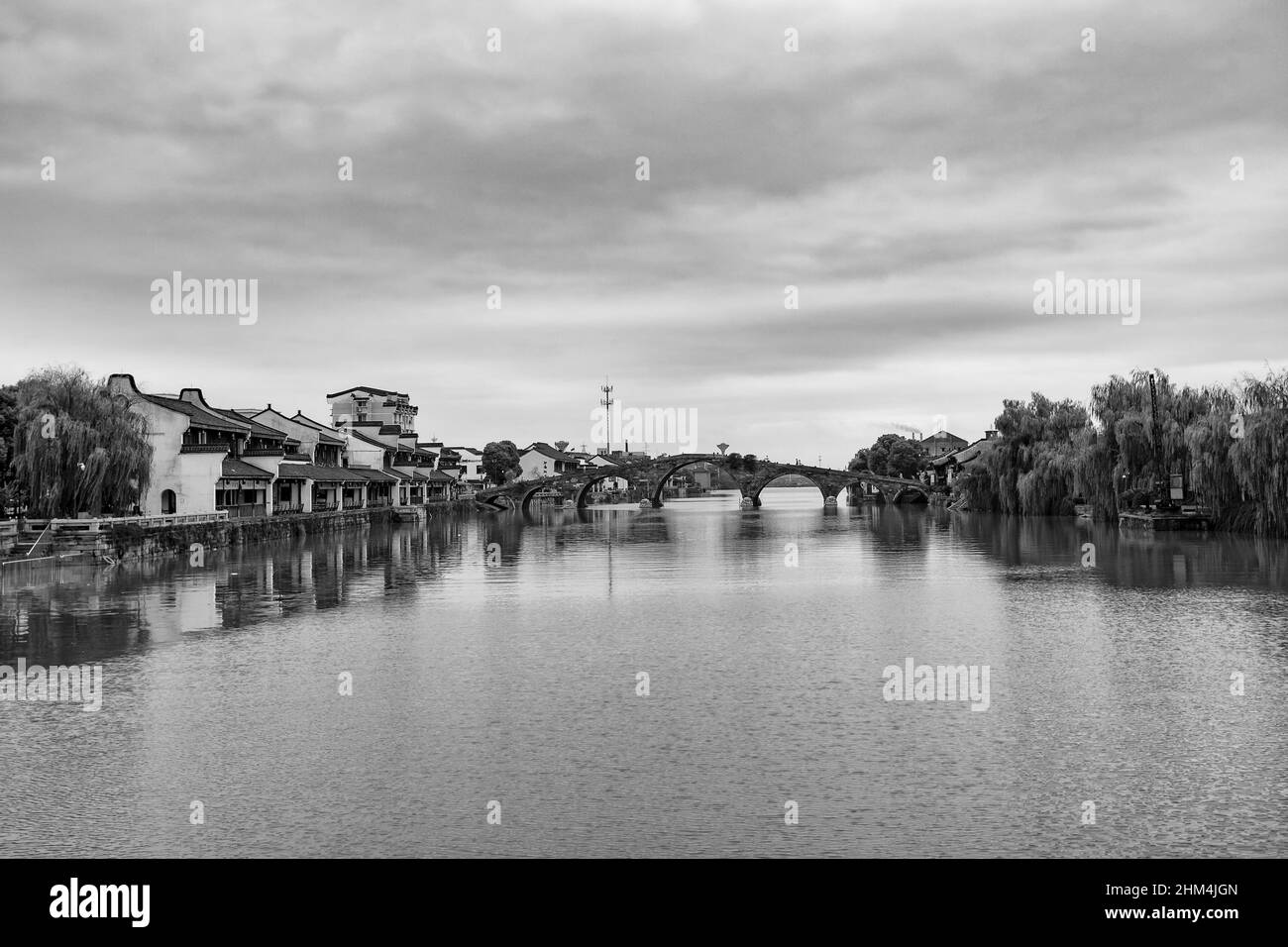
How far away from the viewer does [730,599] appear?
31.4 metres

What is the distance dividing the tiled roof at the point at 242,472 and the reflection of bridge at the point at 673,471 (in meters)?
58.3

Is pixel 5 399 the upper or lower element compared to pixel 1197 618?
upper

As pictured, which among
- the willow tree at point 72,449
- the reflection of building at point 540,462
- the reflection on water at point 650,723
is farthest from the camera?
the reflection of building at point 540,462

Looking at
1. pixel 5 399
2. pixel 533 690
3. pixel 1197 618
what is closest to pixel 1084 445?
pixel 1197 618

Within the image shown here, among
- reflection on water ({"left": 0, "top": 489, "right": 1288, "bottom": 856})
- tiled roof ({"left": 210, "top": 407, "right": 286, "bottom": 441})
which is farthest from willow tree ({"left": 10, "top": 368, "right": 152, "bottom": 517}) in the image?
tiled roof ({"left": 210, "top": 407, "right": 286, "bottom": 441})

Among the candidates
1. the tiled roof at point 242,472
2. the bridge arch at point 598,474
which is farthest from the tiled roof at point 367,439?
the bridge arch at point 598,474

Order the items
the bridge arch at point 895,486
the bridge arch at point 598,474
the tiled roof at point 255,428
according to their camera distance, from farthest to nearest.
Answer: the bridge arch at point 598,474
the bridge arch at point 895,486
the tiled roof at point 255,428

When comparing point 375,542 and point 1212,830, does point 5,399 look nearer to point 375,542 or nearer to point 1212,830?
point 375,542

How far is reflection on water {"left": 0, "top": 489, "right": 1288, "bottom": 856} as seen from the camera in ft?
36.1

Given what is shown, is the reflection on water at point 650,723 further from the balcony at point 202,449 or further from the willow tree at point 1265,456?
the balcony at point 202,449

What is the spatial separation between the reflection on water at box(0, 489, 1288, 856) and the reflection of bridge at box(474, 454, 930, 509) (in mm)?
89816

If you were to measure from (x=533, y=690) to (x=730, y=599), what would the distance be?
1426 centimetres

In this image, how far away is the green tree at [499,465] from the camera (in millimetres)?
159250
